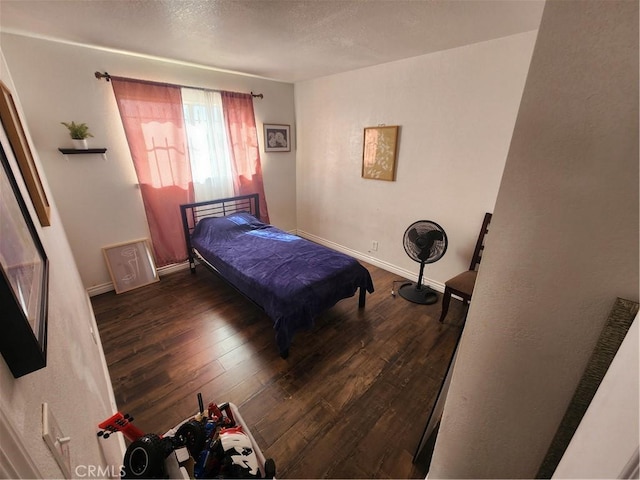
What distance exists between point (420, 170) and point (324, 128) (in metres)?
1.54

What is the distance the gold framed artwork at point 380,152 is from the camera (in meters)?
2.96

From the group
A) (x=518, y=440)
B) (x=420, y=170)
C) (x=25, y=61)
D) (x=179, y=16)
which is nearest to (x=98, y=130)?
(x=25, y=61)

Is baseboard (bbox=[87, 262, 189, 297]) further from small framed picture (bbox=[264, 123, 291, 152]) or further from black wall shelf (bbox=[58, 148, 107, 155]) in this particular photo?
small framed picture (bbox=[264, 123, 291, 152])

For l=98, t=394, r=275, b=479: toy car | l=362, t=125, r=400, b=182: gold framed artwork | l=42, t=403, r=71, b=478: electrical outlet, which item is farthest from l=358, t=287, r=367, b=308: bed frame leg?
l=42, t=403, r=71, b=478: electrical outlet

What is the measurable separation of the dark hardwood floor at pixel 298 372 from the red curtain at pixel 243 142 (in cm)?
166

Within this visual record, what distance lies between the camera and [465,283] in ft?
7.70

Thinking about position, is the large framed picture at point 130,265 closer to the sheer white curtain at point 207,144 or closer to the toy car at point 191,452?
the sheer white curtain at point 207,144

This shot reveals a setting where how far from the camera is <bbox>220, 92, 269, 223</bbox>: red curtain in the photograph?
131 inches

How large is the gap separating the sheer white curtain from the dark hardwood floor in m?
1.41

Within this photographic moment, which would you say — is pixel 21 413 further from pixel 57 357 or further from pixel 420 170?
pixel 420 170

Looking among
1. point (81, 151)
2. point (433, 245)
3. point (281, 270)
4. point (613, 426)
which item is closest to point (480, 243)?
point (433, 245)

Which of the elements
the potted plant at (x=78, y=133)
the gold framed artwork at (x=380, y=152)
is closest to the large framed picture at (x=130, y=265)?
the potted plant at (x=78, y=133)

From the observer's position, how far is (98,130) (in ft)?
8.45

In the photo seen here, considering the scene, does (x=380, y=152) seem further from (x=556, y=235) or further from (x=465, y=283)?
(x=556, y=235)
